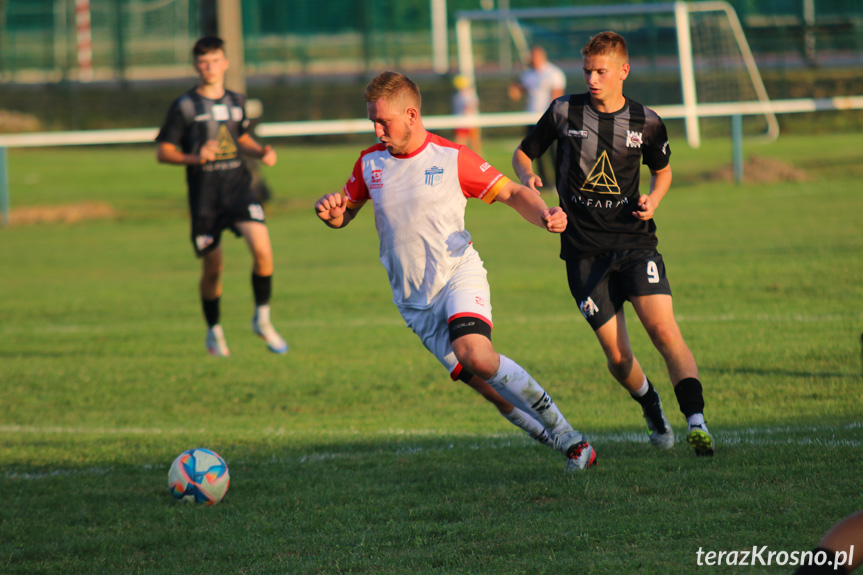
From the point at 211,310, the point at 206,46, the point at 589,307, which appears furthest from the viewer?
the point at 211,310

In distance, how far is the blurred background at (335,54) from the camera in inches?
927

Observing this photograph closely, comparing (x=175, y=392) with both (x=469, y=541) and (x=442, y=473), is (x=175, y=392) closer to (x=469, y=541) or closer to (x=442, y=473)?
(x=442, y=473)

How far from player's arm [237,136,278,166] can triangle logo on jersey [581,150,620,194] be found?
370 centimetres

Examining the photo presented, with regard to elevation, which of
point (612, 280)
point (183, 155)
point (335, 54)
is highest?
point (335, 54)

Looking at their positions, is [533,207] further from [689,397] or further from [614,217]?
[689,397]

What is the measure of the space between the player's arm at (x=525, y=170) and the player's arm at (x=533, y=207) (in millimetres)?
171

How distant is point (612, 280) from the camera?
5414mm

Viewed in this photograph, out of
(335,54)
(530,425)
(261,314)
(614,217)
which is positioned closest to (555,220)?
(614,217)

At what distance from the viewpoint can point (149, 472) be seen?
570 cm

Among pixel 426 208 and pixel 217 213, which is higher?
pixel 426 208

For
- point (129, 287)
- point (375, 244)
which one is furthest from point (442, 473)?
point (375, 244)

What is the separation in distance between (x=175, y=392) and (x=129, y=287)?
4976mm

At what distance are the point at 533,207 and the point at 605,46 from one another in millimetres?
1008

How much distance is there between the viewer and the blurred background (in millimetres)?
23547
